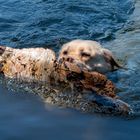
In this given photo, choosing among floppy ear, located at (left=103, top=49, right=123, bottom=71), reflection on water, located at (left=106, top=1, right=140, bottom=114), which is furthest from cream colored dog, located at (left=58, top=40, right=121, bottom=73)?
reflection on water, located at (left=106, top=1, right=140, bottom=114)

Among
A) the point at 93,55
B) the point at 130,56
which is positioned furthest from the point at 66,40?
the point at 93,55

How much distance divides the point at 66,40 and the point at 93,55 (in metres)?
1.47

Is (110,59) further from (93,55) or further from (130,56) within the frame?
(130,56)

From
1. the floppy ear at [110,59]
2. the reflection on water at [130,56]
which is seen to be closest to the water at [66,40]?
the reflection on water at [130,56]

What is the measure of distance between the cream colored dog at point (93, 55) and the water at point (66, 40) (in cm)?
25

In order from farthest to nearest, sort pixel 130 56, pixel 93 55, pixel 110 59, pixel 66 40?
pixel 66 40 → pixel 130 56 → pixel 110 59 → pixel 93 55

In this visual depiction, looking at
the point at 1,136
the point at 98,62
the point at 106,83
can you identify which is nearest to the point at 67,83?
the point at 106,83

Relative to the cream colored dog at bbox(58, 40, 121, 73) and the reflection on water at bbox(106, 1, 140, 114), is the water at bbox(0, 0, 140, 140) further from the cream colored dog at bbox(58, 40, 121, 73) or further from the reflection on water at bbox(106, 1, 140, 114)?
the cream colored dog at bbox(58, 40, 121, 73)

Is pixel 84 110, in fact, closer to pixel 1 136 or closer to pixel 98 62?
pixel 1 136

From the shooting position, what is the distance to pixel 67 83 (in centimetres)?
509

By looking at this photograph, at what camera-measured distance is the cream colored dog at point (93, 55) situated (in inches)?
260

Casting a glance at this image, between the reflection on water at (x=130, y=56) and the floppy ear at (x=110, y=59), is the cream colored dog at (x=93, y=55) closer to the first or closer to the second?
the floppy ear at (x=110, y=59)

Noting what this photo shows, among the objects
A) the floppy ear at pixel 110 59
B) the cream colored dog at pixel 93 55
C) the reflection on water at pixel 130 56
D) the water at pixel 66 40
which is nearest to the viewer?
the water at pixel 66 40

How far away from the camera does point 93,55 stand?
21.8 ft
